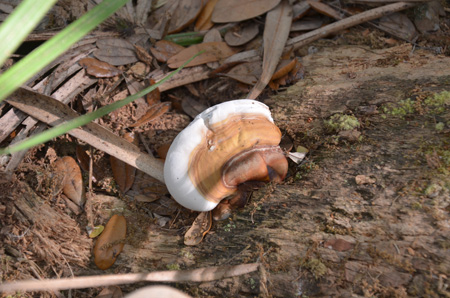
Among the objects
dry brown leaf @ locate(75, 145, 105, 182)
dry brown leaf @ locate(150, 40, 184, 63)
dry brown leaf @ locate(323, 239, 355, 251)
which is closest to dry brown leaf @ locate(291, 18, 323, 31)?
dry brown leaf @ locate(150, 40, 184, 63)

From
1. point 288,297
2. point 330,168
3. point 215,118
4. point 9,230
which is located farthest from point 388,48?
point 9,230

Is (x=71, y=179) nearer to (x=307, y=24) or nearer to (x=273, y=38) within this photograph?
(x=273, y=38)

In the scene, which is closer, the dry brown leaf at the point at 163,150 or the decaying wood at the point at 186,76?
the dry brown leaf at the point at 163,150

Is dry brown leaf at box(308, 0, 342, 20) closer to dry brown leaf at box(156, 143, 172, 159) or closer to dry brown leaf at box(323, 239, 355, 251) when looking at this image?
dry brown leaf at box(156, 143, 172, 159)

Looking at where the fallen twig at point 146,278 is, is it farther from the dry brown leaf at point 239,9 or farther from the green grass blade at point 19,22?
the dry brown leaf at point 239,9

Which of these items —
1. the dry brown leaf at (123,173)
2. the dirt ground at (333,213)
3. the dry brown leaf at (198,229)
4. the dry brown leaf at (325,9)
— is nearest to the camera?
the dirt ground at (333,213)

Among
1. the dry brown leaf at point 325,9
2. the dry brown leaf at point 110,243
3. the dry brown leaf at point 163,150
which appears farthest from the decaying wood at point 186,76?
the dry brown leaf at point 110,243
